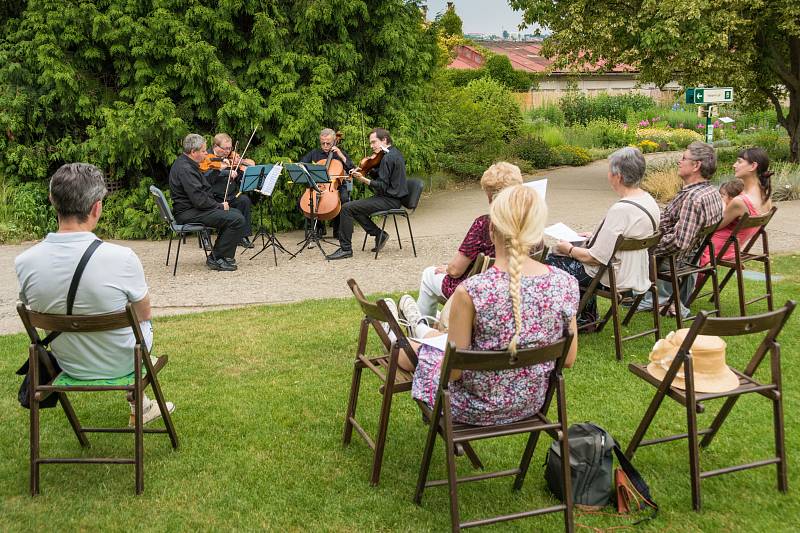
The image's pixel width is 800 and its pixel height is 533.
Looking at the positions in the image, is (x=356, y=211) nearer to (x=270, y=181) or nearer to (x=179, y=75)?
(x=270, y=181)

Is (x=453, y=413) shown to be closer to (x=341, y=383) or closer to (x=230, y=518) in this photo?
(x=230, y=518)

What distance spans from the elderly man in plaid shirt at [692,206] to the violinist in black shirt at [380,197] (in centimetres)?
428

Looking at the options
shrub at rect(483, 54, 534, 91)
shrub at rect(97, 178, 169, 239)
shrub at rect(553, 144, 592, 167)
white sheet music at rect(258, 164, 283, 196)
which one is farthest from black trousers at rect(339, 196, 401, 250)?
shrub at rect(483, 54, 534, 91)

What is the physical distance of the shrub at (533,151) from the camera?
743 inches

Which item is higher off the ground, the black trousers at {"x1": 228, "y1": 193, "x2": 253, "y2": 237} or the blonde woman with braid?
the blonde woman with braid

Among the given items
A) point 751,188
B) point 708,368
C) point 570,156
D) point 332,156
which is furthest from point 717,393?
point 570,156

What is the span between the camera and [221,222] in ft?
30.9

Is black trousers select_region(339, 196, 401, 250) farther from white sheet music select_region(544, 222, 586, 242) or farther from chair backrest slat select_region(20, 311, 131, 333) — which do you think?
chair backrest slat select_region(20, 311, 131, 333)

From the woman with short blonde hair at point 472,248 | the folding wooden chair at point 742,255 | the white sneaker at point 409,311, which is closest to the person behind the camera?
the white sneaker at point 409,311

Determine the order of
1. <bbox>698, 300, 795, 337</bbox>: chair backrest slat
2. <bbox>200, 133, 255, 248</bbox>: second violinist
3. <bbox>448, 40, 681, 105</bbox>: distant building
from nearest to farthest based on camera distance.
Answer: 1. <bbox>698, 300, 795, 337</bbox>: chair backrest slat
2. <bbox>200, 133, 255, 248</bbox>: second violinist
3. <bbox>448, 40, 681, 105</bbox>: distant building

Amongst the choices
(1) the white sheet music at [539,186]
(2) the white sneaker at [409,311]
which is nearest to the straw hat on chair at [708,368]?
(1) the white sheet music at [539,186]

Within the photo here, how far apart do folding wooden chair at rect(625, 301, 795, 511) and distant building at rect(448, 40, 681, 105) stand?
47.0ft

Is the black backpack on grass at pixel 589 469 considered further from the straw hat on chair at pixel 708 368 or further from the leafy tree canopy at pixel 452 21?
the leafy tree canopy at pixel 452 21

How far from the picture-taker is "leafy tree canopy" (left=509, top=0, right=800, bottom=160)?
13.3 m
